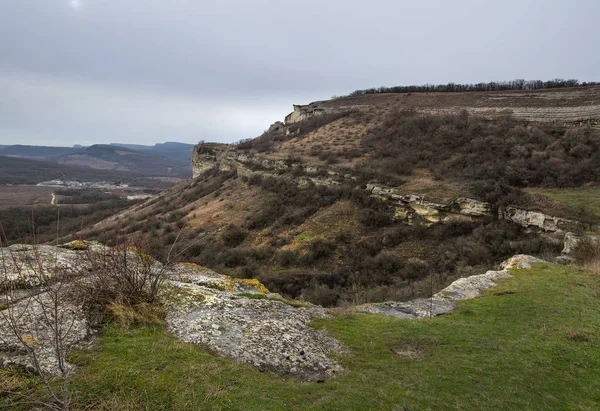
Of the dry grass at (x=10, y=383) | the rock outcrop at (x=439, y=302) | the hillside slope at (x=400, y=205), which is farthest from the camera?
the hillside slope at (x=400, y=205)

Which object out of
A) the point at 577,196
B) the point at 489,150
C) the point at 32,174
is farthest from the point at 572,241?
the point at 32,174

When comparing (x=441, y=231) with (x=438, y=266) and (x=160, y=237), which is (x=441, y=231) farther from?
(x=160, y=237)

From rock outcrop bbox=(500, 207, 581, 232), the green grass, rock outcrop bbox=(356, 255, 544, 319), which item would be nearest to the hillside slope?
rock outcrop bbox=(500, 207, 581, 232)

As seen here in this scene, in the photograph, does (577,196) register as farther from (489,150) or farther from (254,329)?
(254,329)

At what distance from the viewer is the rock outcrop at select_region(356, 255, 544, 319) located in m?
8.07

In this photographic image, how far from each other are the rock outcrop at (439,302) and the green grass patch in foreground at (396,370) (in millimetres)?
707

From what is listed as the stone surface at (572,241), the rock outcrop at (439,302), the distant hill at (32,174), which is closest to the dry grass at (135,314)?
the rock outcrop at (439,302)

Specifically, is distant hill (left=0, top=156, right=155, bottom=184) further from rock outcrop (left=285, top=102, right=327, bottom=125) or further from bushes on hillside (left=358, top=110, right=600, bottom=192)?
bushes on hillside (left=358, top=110, right=600, bottom=192)

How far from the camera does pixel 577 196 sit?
18.5m

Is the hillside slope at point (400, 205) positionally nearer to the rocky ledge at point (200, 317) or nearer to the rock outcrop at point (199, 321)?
the rocky ledge at point (200, 317)

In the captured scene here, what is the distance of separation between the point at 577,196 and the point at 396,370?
20.0 meters

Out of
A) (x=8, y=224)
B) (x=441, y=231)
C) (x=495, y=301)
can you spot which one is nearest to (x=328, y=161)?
(x=441, y=231)

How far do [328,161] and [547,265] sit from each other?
24.1m

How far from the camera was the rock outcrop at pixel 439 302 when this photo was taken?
8070mm
